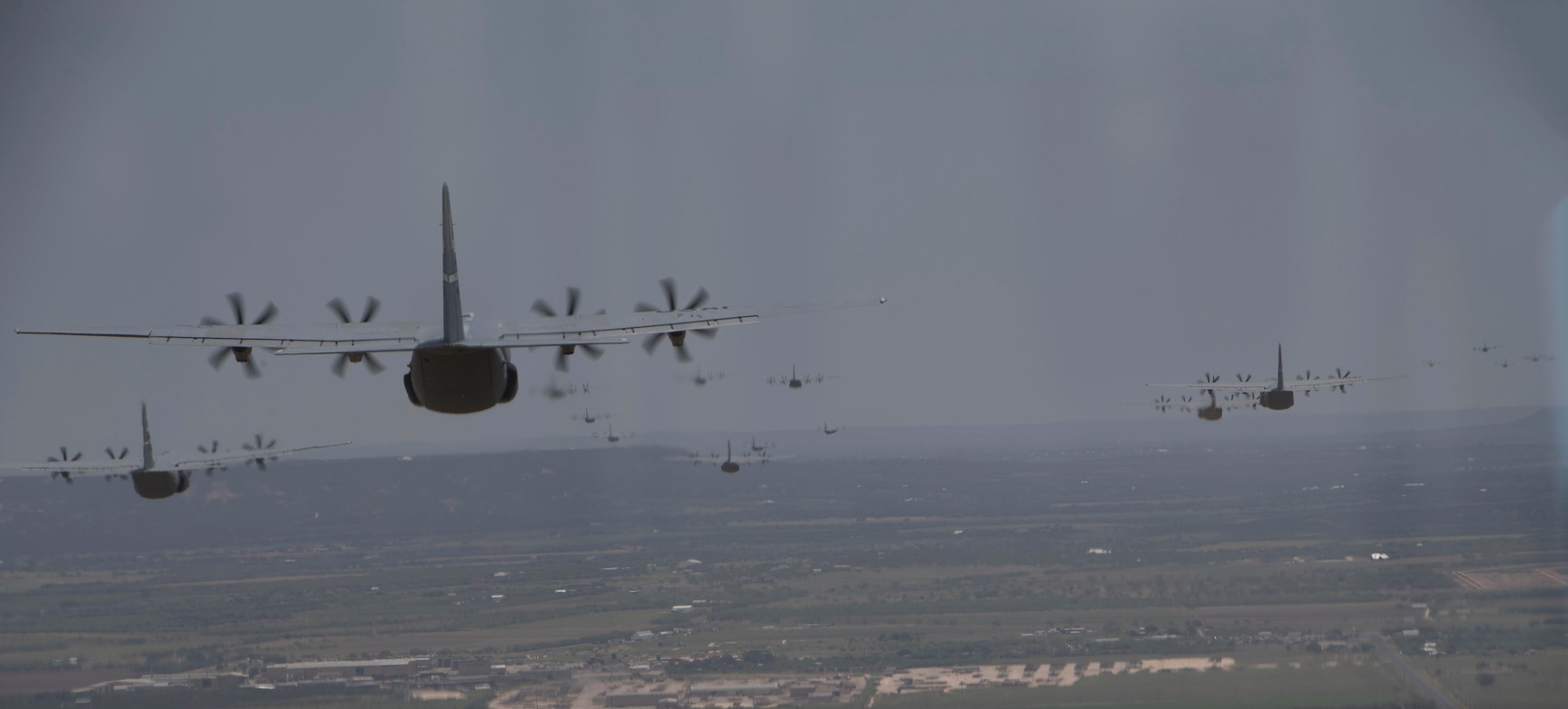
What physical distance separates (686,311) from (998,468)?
164 m

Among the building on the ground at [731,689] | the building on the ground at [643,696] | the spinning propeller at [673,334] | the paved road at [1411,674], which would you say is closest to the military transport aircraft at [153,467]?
the spinning propeller at [673,334]

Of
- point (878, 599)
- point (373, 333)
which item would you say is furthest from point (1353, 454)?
point (373, 333)

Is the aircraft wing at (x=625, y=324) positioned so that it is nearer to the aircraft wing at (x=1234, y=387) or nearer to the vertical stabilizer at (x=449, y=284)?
the vertical stabilizer at (x=449, y=284)

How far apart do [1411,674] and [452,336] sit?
78.3 metres

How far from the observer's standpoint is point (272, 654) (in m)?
95.3

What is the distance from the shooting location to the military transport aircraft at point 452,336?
2312cm

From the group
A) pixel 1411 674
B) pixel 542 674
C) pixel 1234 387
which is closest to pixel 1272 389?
pixel 1234 387

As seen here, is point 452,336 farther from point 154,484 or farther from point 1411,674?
point 1411,674

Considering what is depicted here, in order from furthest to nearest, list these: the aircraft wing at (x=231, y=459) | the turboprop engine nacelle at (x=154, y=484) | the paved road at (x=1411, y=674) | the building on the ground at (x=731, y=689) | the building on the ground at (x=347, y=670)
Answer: the building on the ground at (x=347, y=670) → the building on the ground at (x=731, y=689) → the paved road at (x=1411, y=674) → the turboprop engine nacelle at (x=154, y=484) → the aircraft wing at (x=231, y=459)

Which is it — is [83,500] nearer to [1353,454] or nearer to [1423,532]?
[1423,532]

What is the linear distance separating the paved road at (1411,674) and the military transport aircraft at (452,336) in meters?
68.0

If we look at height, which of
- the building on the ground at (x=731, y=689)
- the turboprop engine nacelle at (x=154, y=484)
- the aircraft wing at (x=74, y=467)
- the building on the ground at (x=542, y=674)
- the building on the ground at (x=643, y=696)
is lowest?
the building on the ground at (x=731, y=689)

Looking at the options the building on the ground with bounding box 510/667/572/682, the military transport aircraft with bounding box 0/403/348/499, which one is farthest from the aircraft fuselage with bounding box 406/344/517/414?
the building on the ground with bounding box 510/667/572/682

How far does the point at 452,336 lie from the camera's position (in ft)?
76.2
